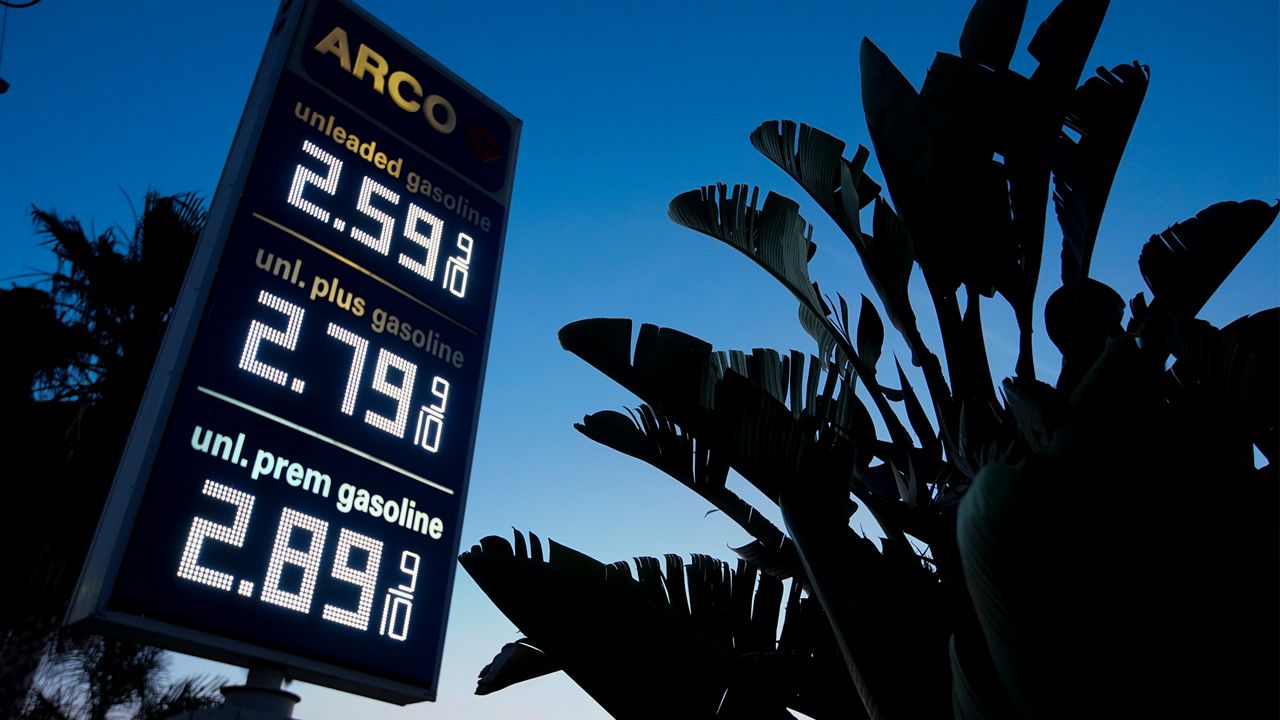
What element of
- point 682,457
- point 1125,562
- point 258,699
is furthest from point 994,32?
point 258,699

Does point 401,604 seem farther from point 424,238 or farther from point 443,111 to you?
point 443,111

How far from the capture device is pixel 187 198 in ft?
30.0

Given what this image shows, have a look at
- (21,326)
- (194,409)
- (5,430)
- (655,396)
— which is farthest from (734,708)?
(21,326)

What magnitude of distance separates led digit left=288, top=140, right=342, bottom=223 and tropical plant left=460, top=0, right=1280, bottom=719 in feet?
5.30

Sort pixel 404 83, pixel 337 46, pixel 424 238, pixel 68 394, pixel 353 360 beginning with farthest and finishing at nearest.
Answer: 1. pixel 68 394
2. pixel 404 83
3. pixel 337 46
4. pixel 424 238
5. pixel 353 360

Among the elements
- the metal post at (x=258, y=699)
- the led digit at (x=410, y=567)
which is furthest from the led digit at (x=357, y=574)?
the metal post at (x=258, y=699)

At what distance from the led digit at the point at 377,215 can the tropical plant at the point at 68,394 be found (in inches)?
150

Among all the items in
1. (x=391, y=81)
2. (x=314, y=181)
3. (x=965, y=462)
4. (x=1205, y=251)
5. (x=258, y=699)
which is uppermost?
(x=391, y=81)

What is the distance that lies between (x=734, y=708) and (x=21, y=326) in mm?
7073

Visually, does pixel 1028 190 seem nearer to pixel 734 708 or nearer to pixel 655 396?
pixel 655 396

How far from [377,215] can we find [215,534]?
2.16 meters

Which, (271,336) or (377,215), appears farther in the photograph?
(377,215)

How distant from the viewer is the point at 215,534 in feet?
12.6

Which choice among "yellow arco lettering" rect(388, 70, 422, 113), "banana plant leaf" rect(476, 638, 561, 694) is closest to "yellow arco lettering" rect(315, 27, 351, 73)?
"yellow arco lettering" rect(388, 70, 422, 113)
